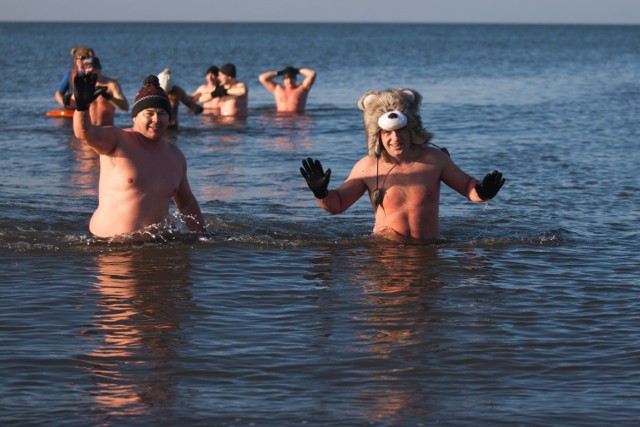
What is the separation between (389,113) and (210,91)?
567 inches

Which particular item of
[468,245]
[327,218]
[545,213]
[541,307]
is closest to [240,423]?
[541,307]

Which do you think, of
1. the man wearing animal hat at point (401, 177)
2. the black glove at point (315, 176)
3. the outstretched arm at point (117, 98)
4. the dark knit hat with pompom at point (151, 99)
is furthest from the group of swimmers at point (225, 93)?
the black glove at point (315, 176)

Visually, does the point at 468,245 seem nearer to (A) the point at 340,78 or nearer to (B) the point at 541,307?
(B) the point at 541,307

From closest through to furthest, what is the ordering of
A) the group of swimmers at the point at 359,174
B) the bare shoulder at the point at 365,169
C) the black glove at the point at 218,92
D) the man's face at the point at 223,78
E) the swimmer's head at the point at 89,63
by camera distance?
1. the group of swimmers at the point at 359,174
2. the bare shoulder at the point at 365,169
3. the swimmer's head at the point at 89,63
4. the black glove at the point at 218,92
5. the man's face at the point at 223,78

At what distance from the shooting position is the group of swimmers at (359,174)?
8.23m

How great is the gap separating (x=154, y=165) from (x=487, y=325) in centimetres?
289

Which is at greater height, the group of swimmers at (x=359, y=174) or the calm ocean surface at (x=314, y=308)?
the group of swimmers at (x=359, y=174)

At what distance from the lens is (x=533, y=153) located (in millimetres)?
17000

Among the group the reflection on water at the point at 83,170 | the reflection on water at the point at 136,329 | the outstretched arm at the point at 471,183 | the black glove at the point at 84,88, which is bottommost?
the reflection on water at the point at 83,170

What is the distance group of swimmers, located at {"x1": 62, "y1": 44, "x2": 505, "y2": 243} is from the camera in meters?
8.23

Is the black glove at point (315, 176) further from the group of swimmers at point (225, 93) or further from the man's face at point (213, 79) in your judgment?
the man's face at point (213, 79)

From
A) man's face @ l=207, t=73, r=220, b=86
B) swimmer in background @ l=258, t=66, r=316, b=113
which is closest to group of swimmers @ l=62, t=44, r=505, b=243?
man's face @ l=207, t=73, r=220, b=86

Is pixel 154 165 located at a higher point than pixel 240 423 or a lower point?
higher

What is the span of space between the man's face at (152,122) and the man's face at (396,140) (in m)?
1.55
